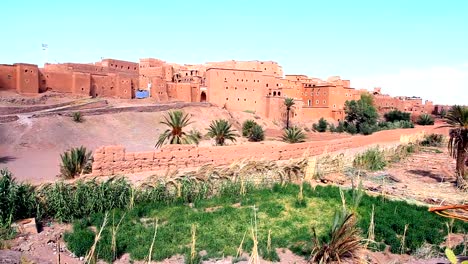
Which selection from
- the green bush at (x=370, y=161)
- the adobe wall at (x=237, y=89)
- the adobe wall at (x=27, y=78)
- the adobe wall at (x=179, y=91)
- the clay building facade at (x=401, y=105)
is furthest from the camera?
the clay building facade at (x=401, y=105)

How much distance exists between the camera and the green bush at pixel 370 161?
16.2 m

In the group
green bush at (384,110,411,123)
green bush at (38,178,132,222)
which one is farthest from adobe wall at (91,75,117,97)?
green bush at (384,110,411,123)

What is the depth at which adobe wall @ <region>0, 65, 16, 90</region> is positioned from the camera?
30.9m

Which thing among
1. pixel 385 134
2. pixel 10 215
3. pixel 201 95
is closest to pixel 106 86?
pixel 201 95

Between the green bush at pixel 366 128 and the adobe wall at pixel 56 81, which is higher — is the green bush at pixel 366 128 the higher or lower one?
the lower one

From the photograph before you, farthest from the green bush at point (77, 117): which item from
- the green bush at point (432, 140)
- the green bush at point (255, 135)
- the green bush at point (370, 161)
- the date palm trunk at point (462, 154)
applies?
the date palm trunk at point (462, 154)

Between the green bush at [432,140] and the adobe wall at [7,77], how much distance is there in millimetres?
32286

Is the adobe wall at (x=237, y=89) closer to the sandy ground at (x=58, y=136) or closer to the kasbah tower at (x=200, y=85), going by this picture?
the kasbah tower at (x=200, y=85)

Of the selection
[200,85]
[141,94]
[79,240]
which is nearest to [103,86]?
[141,94]

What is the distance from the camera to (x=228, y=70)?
143 feet

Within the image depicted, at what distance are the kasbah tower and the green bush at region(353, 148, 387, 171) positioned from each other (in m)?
27.5

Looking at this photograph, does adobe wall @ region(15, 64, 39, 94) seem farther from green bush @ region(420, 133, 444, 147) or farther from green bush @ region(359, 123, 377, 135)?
green bush @ region(359, 123, 377, 135)

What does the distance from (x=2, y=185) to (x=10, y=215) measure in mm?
704

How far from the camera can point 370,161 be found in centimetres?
1645
